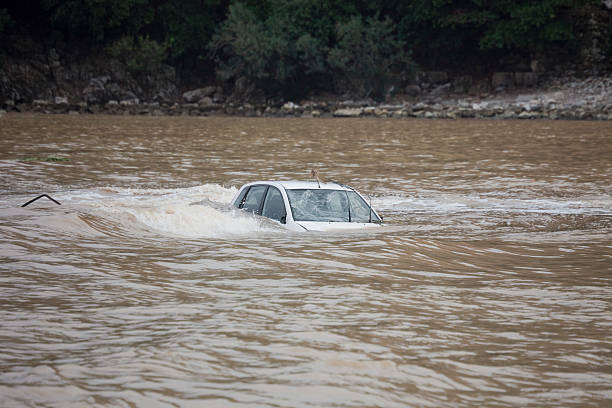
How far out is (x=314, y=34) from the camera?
70.3m

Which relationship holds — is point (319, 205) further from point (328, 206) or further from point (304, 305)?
point (304, 305)

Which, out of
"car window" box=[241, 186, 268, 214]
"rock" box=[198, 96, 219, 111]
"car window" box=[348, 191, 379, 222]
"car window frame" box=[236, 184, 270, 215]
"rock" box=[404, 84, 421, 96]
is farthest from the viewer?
"rock" box=[404, 84, 421, 96]

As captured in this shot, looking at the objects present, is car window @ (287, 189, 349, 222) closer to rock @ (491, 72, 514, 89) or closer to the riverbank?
the riverbank

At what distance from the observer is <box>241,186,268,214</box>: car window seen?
42.7 feet

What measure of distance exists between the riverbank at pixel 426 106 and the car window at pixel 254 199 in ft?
147

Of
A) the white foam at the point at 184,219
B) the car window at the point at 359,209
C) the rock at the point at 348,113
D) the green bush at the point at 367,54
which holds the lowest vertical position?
the white foam at the point at 184,219

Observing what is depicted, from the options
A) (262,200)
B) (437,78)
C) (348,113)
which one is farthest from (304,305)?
(437,78)

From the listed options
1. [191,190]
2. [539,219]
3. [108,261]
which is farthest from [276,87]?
[108,261]

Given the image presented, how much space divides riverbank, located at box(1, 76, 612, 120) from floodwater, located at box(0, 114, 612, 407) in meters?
39.8

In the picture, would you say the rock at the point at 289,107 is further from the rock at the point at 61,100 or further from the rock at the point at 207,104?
the rock at the point at 61,100

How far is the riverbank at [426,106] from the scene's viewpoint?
58000 mm

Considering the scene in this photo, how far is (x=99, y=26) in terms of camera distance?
69125 millimetres

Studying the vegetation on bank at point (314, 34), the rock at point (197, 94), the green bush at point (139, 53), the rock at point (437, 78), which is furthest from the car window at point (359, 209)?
the rock at point (197, 94)

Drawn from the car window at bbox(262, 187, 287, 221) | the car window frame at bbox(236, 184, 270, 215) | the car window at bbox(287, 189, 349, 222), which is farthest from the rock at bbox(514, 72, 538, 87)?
the car window at bbox(262, 187, 287, 221)
